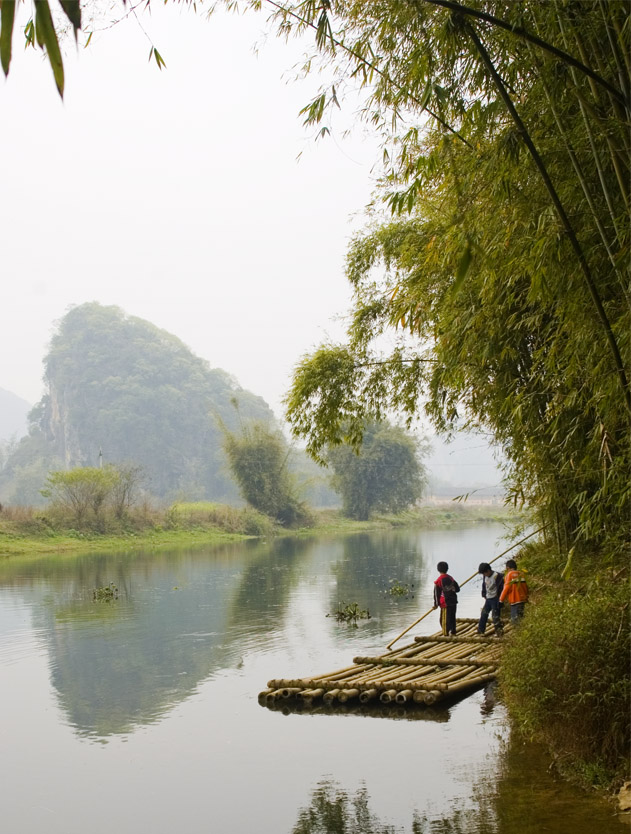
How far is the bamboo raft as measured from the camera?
796 centimetres

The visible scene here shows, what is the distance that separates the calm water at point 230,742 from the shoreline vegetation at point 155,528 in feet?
50.0

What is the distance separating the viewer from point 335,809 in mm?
5867

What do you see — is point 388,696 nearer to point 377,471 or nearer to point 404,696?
point 404,696

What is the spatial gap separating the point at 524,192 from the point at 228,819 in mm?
4475

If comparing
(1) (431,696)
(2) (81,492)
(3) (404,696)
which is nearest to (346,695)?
(3) (404,696)

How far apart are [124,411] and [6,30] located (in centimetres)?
8276

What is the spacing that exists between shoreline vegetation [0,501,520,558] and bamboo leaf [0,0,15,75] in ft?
87.7

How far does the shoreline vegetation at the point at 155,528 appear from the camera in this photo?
30.8 m

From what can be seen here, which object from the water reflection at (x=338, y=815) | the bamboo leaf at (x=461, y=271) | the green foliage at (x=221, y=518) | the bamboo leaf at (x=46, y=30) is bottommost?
the water reflection at (x=338, y=815)

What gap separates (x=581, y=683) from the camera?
5324 millimetres

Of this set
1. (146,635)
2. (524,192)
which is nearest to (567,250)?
(524,192)

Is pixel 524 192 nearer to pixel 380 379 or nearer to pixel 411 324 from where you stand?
pixel 411 324

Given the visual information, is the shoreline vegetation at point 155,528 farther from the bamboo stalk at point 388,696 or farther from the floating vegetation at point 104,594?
the bamboo stalk at point 388,696

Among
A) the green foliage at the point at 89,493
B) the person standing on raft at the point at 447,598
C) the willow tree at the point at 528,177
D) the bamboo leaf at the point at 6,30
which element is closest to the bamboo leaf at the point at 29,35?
the willow tree at the point at 528,177
